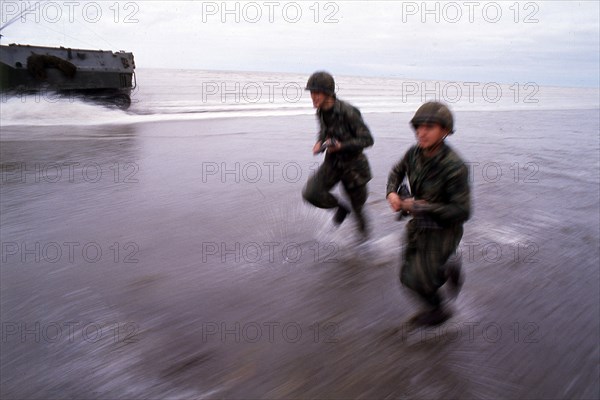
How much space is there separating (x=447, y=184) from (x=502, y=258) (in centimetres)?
223

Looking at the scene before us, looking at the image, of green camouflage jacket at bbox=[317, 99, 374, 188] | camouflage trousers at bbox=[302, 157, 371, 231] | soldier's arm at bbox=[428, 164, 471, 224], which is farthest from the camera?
camouflage trousers at bbox=[302, 157, 371, 231]

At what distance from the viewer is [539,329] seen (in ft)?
10.6

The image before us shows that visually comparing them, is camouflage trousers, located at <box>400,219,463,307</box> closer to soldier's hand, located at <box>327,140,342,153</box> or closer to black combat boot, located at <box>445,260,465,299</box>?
black combat boot, located at <box>445,260,465,299</box>

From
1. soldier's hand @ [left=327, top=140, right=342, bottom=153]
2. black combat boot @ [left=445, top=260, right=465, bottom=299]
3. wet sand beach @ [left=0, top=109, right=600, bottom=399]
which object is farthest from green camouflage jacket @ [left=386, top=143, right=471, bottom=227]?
soldier's hand @ [left=327, top=140, right=342, bottom=153]

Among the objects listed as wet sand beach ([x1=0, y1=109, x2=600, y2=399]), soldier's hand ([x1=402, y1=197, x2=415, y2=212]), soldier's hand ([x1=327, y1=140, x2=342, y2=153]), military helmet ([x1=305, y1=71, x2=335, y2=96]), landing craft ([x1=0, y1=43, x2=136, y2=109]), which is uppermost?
landing craft ([x1=0, y1=43, x2=136, y2=109])

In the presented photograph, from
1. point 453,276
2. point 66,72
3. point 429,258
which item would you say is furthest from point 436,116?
point 66,72

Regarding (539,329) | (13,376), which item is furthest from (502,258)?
(13,376)

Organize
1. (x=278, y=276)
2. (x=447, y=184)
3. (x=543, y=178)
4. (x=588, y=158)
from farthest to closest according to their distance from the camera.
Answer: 1. (x=588, y=158)
2. (x=543, y=178)
3. (x=278, y=276)
4. (x=447, y=184)

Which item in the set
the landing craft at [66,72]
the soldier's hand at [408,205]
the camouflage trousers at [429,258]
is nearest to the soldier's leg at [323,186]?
the camouflage trousers at [429,258]

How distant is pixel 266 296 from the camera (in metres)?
3.69

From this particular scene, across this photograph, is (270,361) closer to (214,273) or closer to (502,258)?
(214,273)

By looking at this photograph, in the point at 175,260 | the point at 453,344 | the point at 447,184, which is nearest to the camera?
the point at 447,184

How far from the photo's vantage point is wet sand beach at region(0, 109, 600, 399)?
2713 mm

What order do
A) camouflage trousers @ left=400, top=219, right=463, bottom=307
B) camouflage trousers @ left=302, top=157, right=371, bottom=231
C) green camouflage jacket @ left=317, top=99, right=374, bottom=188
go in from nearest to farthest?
camouflage trousers @ left=400, top=219, right=463, bottom=307 < green camouflage jacket @ left=317, top=99, right=374, bottom=188 < camouflage trousers @ left=302, top=157, right=371, bottom=231
